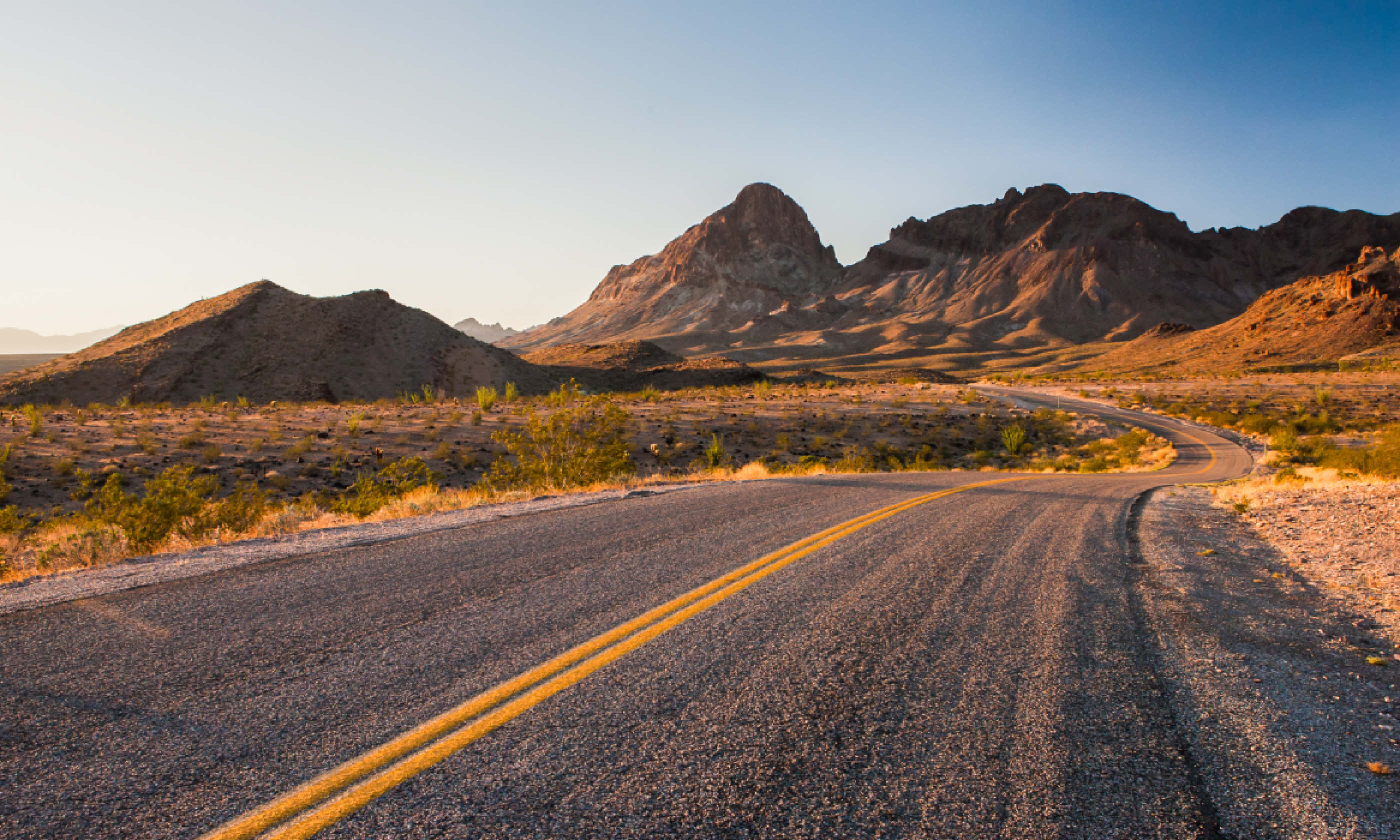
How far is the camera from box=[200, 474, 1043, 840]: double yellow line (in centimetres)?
226

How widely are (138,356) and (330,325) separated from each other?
12677mm

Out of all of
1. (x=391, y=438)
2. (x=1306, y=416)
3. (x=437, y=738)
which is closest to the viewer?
(x=437, y=738)

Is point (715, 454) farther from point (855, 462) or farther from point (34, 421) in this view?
point (34, 421)

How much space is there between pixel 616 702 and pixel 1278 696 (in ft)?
11.4

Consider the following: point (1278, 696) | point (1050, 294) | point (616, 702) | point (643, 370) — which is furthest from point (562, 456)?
point (1050, 294)

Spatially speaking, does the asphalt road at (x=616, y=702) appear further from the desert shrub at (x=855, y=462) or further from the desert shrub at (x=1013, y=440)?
the desert shrub at (x=1013, y=440)

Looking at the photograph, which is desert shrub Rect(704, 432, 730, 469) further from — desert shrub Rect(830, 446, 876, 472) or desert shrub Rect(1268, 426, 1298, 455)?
desert shrub Rect(1268, 426, 1298, 455)

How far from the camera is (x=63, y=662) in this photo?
3477 millimetres

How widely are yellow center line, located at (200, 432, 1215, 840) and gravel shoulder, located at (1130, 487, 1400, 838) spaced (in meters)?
2.74

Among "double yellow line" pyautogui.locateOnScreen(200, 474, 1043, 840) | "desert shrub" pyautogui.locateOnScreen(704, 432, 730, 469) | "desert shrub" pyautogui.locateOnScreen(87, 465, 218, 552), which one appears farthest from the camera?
"desert shrub" pyautogui.locateOnScreen(704, 432, 730, 469)

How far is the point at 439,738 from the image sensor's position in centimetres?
280

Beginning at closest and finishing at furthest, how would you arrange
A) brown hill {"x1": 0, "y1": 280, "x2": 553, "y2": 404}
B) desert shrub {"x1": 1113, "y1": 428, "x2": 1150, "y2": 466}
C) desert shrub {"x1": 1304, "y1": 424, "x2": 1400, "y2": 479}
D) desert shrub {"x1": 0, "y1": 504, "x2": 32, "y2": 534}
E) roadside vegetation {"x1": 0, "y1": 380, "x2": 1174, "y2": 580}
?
roadside vegetation {"x1": 0, "y1": 380, "x2": 1174, "y2": 580}, desert shrub {"x1": 0, "y1": 504, "x2": 32, "y2": 534}, desert shrub {"x1": 1304, "y1": 424, "x2": 1400, "y2": 479}, desert shrub {"x1": 1113, "y1": 428, "x2": 1150, "y2": 466}, brown hill {"x1": 0, "y1": 280, "x2": 553, "y2": 404}

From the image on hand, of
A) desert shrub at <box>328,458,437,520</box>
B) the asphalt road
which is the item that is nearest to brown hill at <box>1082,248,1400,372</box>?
desert shrub at <box>328,458,437,520</box>

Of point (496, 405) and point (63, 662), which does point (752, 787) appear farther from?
point (496, 405)
